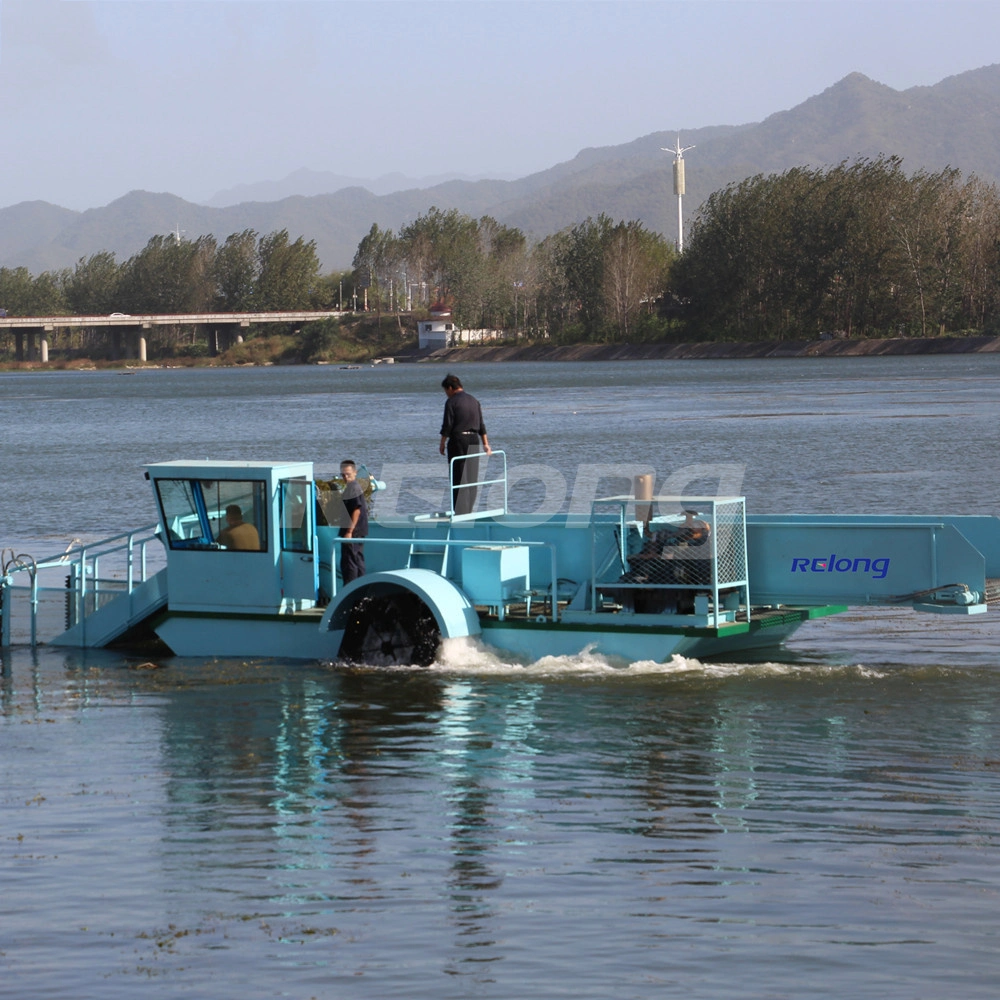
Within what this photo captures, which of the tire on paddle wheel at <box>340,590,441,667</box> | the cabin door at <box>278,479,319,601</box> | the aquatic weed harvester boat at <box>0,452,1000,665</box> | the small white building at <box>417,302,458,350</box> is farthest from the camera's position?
the small white building at <box>417,302,458,350</box>

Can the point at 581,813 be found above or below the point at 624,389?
below

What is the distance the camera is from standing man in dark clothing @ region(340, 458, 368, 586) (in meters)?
15.9

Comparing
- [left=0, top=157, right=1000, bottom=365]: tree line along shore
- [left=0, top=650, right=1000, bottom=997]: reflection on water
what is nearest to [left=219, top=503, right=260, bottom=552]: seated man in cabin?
[left=0, top=650, right=1000, bottom=997]: reflection on water

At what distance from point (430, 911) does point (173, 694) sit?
24.1ft

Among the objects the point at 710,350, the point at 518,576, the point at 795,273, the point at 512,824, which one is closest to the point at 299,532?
the point at 518,576

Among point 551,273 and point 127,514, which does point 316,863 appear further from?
point 551,273

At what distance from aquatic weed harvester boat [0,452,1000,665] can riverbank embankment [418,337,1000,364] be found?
125428mm

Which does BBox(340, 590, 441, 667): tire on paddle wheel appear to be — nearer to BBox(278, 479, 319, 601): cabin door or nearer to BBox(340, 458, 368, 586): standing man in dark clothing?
BBox(340, 458, 368, 586): standing man in dark clothing

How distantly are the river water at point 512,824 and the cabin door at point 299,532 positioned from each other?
98cm

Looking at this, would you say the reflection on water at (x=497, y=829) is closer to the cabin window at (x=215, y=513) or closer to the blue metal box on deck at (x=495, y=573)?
the blue metal box on deck at (x=495, y=573)

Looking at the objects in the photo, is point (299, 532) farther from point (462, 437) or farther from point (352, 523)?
point (462, 437)

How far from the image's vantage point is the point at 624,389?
102 meters

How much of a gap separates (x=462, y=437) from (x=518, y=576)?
1.81m

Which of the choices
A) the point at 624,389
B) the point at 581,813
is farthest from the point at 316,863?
the point at 624,389
